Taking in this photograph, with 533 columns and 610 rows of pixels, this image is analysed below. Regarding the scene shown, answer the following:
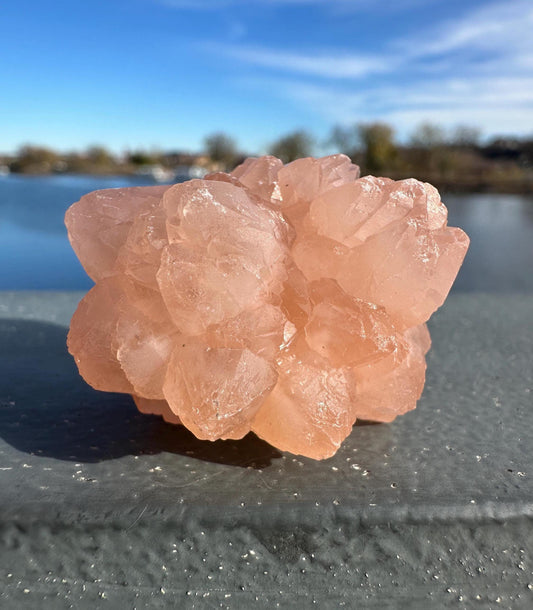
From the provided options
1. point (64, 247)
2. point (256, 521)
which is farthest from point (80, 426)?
point (64, 247)

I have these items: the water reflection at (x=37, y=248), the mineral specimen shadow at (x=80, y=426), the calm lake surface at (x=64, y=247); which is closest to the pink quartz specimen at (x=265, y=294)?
the mineral specimen shadow at (x=80, y=426)

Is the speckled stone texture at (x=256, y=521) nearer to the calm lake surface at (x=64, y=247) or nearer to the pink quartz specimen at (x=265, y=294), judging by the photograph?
the pink quartz specimen at (x=265, y=294)

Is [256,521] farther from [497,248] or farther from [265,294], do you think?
[497,248]

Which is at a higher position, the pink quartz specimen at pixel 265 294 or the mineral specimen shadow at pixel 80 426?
the pink quartz specimen at pixel 265 294

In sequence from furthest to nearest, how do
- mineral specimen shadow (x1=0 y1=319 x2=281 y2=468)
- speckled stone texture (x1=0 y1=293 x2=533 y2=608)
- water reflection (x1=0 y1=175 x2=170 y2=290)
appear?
water reflection (x1=0 y1=175 x2=170 y2=290) < mineral specimen shadow (x1=0 y1=319 x2=281 y2=468) < speckled stone texture (x1=0 y1=293 x2=533 y2=608)

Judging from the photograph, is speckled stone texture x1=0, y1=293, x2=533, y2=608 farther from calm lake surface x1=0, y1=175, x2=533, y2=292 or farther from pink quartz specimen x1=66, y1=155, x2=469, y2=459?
calm lake surface x1=0, y1=175, x2=533, y2=292

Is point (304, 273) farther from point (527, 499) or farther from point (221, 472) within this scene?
point (527, 499)

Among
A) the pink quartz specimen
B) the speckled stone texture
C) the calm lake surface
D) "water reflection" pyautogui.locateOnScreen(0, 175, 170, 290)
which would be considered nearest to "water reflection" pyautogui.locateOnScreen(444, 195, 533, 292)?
the calm lake surface
